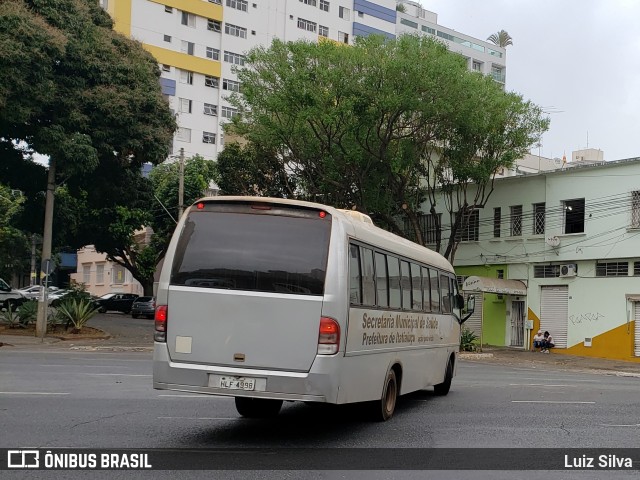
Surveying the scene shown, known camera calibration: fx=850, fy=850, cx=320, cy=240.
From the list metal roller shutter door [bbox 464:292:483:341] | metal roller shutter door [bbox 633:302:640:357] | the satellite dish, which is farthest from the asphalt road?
metal roller shutter door [bbox 464:292:483:341]

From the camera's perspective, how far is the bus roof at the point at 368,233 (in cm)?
985

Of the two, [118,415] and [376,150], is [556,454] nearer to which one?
[118,415]

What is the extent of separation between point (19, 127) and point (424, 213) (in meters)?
21.1

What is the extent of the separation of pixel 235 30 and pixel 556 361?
4934 cm

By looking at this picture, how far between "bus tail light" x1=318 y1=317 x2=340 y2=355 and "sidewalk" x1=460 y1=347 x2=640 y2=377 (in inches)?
839

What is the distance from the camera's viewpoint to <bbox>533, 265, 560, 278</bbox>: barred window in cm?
3797

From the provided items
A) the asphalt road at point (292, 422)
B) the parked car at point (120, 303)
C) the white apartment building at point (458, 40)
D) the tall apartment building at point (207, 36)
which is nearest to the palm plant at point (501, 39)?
the white apartment building at point (458, 40)

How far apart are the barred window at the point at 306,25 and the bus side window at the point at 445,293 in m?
65.8

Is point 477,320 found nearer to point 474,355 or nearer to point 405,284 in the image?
point 474,355

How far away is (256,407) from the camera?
1173 centimetres

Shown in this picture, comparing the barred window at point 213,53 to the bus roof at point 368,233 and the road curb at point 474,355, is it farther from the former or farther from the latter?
the bus roof at point 368,233

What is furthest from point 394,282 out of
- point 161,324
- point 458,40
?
point 458,40

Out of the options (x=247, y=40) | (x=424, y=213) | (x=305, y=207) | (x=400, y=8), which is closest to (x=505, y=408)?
(x=305, y=207)

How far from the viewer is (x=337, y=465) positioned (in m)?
8.40
